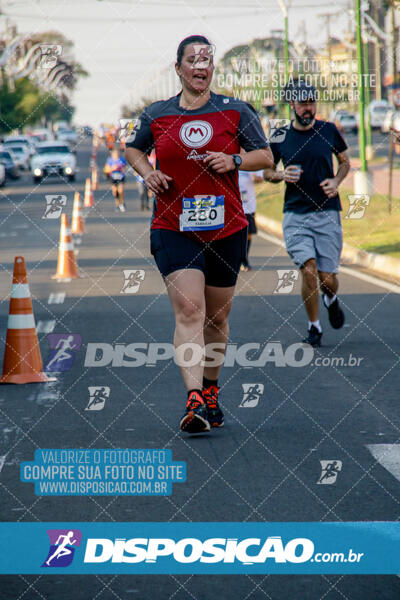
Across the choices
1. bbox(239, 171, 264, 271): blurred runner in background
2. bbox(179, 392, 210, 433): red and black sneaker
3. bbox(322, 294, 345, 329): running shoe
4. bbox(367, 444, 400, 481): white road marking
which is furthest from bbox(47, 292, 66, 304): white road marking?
bbox(367, 444, 400, 481): white road marking

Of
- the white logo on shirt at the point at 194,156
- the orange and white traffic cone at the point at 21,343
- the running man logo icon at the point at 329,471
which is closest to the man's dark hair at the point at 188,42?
the white logo on shirt at the point at 194,156

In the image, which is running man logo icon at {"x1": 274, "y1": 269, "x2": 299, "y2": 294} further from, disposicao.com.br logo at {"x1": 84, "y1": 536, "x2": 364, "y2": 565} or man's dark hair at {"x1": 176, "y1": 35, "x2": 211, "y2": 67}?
disposicao.com.br logo at {"x1": 84, "y1": 536, "x2": 364, "y2": 565}

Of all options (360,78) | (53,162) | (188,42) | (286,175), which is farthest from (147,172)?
(53,162)

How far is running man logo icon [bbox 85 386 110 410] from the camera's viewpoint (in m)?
7.59

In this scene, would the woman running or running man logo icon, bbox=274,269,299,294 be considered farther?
running man logo icon, bbox=274,269,299,294

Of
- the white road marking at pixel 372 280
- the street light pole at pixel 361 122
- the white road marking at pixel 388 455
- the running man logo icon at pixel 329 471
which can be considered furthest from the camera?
the street light pole at pixel 361 122

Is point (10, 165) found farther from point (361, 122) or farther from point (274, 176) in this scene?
point (274, 176)

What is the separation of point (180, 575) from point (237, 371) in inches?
180

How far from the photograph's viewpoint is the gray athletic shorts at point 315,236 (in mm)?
9828

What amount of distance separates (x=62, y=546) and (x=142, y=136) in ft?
10.2

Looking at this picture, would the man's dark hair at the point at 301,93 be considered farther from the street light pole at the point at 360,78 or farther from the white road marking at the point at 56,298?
the street light pole at the point at 360,78

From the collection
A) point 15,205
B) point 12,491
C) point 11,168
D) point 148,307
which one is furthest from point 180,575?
point 11,168

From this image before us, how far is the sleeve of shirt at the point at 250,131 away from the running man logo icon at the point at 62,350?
2.85 metres

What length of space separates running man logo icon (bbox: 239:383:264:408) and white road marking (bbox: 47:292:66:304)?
537 cm
